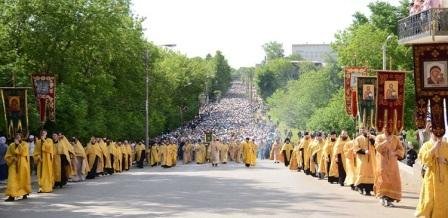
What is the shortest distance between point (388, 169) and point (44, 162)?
1021 cm

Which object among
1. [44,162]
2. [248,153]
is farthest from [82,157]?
[248,153]

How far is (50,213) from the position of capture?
15695mm

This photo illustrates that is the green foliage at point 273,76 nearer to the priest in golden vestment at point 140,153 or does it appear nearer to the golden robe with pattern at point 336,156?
the priest in golden vestment at point 140,153

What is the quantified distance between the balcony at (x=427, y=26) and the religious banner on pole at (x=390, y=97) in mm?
4464

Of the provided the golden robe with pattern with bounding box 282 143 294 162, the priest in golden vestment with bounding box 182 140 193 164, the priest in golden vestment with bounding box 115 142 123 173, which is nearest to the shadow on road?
the priest in golden vestment with bounding box 115 142 123 173

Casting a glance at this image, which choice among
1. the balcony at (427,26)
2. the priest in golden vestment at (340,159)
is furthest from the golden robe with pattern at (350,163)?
the balcony at (427,26)

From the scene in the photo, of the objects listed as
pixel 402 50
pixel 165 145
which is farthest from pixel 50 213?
pixel 402 50

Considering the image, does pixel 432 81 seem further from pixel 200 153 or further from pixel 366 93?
pixel 200 153

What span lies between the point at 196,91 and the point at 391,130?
264 feet

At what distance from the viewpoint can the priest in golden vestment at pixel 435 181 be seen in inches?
524

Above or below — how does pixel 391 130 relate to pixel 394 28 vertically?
below

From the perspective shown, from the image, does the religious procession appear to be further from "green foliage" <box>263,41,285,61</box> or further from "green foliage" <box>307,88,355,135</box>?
"green foliage" <box>263,41,285,61</box>

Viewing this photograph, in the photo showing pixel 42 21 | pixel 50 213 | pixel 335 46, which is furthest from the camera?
pixel 335 46

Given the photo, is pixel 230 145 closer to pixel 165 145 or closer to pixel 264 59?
pixel 165 145
